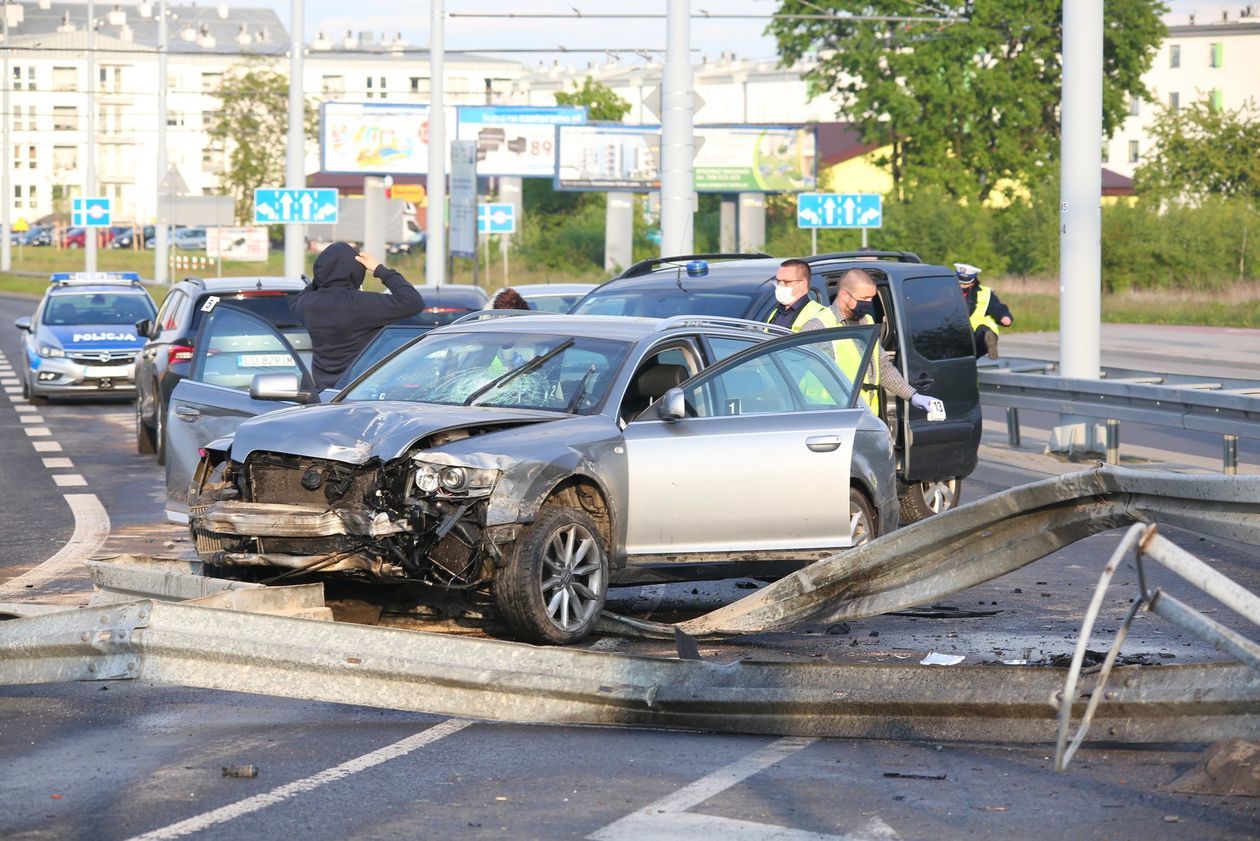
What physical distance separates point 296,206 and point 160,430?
1659 centimetres

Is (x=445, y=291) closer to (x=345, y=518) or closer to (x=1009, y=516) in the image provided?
(x=345, y=518)

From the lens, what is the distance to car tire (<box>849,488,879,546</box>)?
10305mm

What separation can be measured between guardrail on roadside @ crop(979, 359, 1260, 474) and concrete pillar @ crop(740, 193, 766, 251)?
47.4 m

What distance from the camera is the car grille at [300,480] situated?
8602 mm

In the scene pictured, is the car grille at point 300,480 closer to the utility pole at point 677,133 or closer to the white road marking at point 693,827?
the white road marking at point 693,827

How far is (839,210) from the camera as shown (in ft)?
120

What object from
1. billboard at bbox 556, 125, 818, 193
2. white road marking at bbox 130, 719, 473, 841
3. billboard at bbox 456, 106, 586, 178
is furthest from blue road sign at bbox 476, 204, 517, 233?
white road marking at bbox 130, 719, 473, 841

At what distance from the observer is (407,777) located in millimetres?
6293

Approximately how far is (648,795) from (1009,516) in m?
1.97

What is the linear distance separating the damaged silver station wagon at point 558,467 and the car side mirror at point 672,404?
12mm

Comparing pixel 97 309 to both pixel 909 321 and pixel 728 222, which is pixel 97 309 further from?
pixel 728 222

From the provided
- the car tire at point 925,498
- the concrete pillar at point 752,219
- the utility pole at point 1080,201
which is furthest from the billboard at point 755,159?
the car tire at point 925,498

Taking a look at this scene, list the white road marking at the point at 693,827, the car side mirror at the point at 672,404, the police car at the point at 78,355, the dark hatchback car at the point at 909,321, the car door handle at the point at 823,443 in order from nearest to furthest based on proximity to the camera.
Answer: the white road marking at the point at 693,827 → the car side mirror at the point at 672,404 → the car door handle at the point at 823,443 → the dark hatchback car at the point at 909,321 → the police car at the point at 78,355

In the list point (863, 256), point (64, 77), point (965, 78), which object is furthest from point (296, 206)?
point (64, 77)
